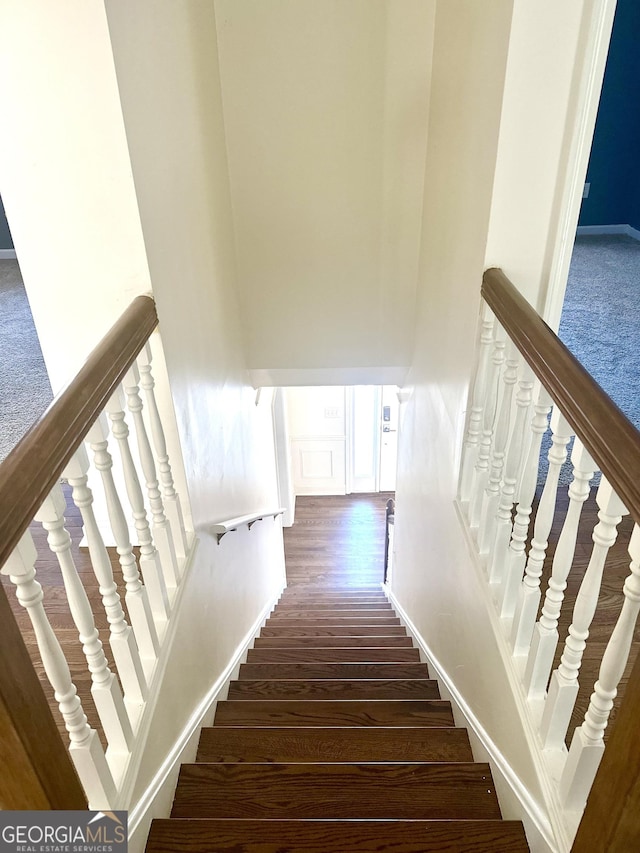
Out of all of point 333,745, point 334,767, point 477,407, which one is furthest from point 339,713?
point 477,407

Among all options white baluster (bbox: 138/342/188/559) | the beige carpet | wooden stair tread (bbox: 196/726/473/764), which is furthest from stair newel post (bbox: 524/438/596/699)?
the beige carpet

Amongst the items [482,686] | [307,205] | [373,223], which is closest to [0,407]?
[307,205]

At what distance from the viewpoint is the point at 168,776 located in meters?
1.56

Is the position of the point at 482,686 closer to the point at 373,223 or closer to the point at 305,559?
the point at 373,223

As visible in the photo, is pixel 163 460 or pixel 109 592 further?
pixel 163 460

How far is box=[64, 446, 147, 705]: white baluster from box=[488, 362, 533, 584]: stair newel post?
98cm

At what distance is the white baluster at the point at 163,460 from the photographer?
157 cm

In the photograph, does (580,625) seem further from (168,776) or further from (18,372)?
(18,372)

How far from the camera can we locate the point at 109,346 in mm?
1311

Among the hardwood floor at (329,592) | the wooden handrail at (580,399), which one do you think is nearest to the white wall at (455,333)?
the hardwood floor at (329,592)

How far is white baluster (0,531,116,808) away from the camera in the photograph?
0.90m

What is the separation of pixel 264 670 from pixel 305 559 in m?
3.77

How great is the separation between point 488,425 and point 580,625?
751 mm

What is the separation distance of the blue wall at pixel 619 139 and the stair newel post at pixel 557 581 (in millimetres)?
5070
